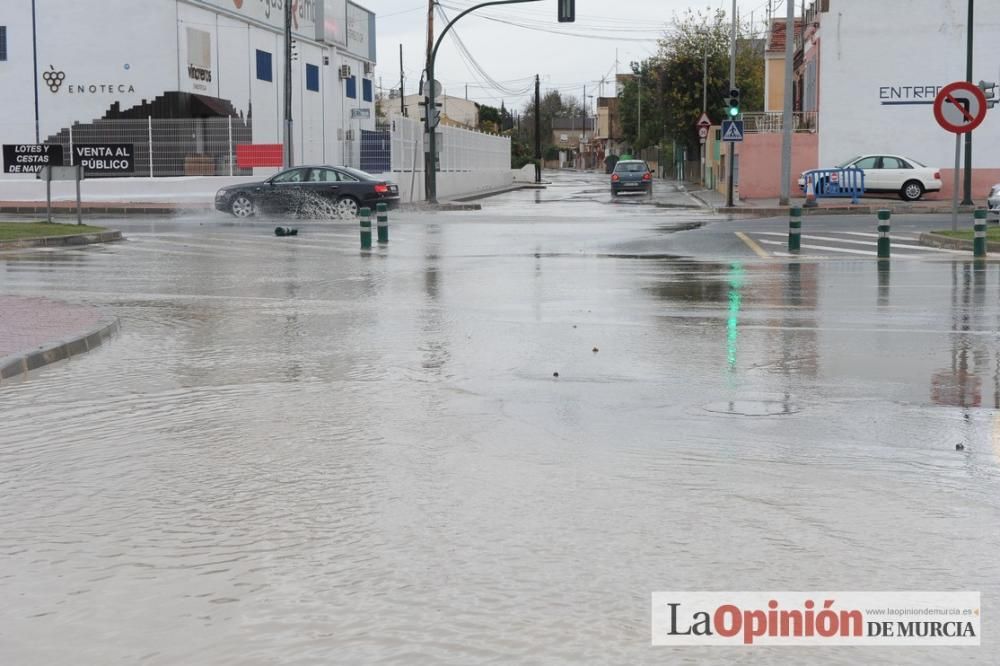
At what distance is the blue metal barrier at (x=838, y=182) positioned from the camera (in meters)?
41.9

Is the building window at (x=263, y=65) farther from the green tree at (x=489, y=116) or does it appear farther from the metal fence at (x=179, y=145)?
the green tree at (x=489, y=116)

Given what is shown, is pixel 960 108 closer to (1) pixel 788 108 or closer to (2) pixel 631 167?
(1) pixel 788 108

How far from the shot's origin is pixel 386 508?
6.11 metres

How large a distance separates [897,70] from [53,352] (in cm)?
3878

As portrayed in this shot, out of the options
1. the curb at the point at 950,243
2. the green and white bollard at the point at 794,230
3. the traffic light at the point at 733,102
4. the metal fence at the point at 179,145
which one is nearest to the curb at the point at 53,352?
the green and white bollard at the point at 794,230

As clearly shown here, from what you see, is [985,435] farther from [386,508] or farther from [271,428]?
[271,428]

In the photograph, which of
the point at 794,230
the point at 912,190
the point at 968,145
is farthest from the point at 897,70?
the point at 794,230

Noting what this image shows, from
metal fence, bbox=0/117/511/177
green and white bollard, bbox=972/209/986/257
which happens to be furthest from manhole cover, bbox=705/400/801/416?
metal fence, bbox=0/117/511/177

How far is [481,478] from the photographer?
6.68m

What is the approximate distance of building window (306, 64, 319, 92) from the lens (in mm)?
65375

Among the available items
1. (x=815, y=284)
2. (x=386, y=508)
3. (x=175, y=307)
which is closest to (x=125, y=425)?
(x=386, y=508)

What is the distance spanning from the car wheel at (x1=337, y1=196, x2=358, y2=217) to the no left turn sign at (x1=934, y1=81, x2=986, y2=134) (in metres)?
17.0

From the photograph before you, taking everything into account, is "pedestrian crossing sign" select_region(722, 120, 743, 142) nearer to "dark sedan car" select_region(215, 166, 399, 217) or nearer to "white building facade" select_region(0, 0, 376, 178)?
"dark sedan car" select_region(215, 166, 399, 217)

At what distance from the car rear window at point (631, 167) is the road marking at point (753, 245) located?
89.1 ft
